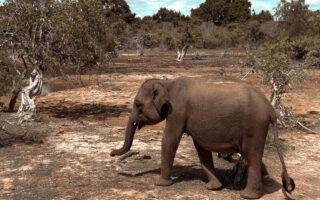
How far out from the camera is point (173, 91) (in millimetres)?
9820

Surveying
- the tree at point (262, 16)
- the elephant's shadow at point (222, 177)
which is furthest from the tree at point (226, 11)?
the elephant's shadow at point (222, 177)

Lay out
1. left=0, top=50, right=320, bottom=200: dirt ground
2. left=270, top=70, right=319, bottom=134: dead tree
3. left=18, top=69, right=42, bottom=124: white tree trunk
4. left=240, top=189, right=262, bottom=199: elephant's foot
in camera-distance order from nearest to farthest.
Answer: left=240, top=189, right=262, bottom=199: elephant's foot → left=0, top=50, right=320, bottom=200: dirt ground → left=270, top=70, right=319, bottom=134: dead tree → left=18, top=69, right=42, bottom=124: white tree trunk

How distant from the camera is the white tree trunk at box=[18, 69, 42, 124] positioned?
16828mm

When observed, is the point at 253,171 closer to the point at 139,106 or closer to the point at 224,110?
the point at 224,110

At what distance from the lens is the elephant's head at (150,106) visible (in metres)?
9.76

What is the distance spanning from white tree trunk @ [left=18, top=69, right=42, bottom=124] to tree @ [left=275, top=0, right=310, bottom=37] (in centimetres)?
3805

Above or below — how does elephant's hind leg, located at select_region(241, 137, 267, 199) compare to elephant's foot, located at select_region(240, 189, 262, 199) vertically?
above

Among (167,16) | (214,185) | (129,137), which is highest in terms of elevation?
(167,16)

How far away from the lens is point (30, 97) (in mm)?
17859

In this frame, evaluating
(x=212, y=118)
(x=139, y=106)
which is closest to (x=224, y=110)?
(x=212, y=118)

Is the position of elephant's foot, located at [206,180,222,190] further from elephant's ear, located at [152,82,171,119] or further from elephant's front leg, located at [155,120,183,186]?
elephant's ear, located at [152,82,171,119]

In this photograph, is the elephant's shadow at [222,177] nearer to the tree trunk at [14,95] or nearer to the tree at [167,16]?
the tree trunk at [14,95]

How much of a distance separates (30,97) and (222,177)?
9440 millimetres

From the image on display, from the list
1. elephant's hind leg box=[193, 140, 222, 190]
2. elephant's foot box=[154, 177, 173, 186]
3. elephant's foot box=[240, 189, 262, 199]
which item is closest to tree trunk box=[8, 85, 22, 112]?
elephant's foot box=[154, 177, 173, 186]
